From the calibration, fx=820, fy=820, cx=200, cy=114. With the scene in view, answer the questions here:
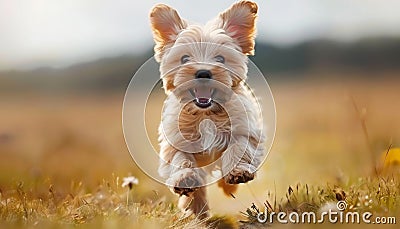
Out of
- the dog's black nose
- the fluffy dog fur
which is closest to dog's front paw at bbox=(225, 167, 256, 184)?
the fluffy dog fur

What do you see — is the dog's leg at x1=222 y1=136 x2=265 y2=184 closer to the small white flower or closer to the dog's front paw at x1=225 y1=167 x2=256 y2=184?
the dog's front paw at x1=225 y1=167 x2=256 y2=184

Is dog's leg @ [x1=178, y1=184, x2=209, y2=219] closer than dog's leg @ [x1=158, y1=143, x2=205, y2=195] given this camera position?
No

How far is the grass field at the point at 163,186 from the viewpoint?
3301 mm

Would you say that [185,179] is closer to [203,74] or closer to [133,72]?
[203,74]

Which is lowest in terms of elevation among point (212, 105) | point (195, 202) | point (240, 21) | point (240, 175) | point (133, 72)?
point (195, 202)

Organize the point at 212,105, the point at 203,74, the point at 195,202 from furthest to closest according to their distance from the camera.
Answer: the point at 195,202
the point at 212,105
the point at 203,74

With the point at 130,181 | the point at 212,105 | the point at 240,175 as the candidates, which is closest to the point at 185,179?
the point at 240,175

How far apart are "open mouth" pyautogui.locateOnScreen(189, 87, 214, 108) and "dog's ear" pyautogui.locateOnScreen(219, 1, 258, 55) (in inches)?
10.6

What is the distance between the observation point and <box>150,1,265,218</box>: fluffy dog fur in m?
3.18

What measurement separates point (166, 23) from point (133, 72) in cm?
37

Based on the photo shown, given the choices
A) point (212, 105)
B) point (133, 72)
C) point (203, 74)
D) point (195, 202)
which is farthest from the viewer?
point (133, 72)

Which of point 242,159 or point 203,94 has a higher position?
point 203,94

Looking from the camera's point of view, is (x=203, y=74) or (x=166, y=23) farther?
(x=166, y=23)

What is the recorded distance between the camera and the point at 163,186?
3516 millimetres
